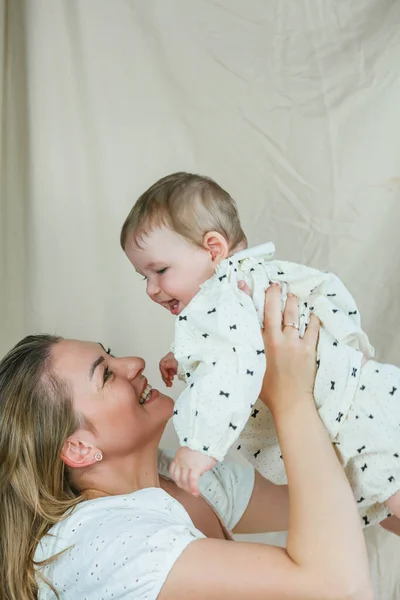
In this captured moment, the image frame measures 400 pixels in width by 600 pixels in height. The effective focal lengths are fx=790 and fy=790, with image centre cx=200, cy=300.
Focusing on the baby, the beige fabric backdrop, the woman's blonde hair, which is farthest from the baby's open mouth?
the beige fabric backdrop

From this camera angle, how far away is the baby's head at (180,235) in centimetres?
136

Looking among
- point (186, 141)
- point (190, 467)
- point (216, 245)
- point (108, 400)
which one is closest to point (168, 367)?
point (108, 400)

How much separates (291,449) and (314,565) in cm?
18

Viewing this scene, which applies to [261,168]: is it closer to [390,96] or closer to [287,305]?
[390,96]

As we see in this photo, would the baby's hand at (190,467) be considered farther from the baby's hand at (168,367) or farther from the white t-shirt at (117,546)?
the baby's hand at (168,367)

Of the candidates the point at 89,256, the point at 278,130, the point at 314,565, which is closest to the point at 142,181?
the point at 89,256

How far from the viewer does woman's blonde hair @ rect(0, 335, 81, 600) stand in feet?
4.46

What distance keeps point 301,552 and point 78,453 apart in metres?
0.43

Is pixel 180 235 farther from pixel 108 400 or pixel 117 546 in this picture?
pixel 117 546

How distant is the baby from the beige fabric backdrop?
0.60 metres

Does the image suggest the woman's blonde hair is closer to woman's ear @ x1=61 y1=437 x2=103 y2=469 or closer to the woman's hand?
woman's ear @ x1=61 y1=437 x2=103 y2=469

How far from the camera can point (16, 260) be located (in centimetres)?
196

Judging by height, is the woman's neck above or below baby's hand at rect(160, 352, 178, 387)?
below

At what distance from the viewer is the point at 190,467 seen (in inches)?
45.4
